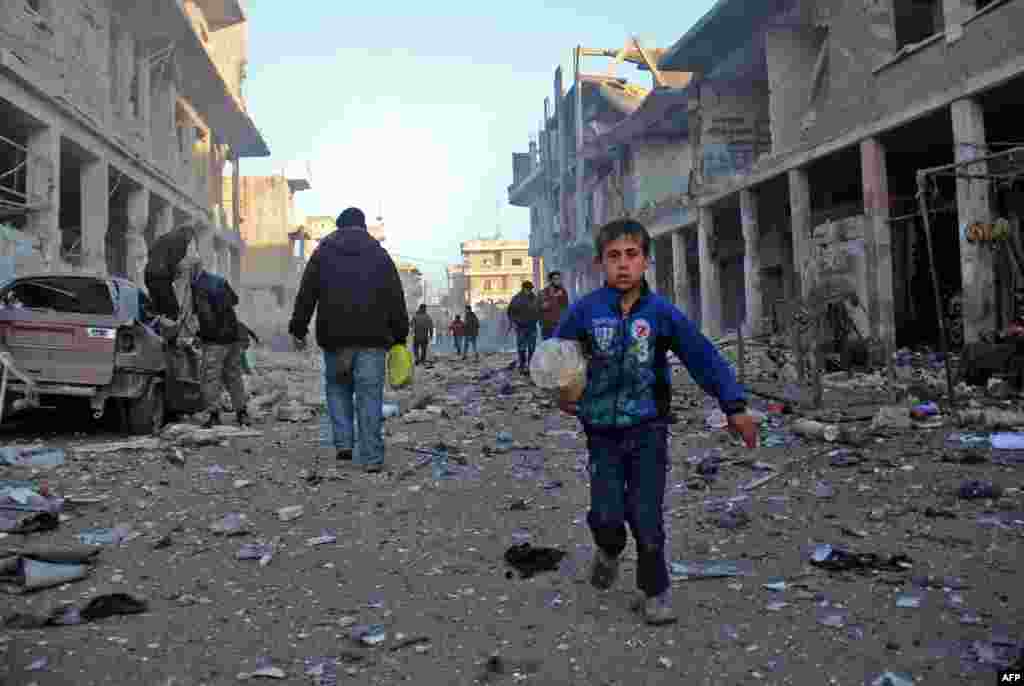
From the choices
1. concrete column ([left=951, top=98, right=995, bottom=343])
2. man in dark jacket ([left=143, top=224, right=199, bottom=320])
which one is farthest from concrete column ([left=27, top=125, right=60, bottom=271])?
concrete column ([left=951, top=98, right=995, bottom=343])

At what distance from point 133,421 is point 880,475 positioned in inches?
251

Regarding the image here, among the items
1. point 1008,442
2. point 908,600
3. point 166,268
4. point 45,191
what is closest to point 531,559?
point 908,600

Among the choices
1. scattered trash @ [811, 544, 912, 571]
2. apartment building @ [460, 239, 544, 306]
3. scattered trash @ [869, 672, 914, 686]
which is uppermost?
apartment building @ [460, 239, 544, 306]

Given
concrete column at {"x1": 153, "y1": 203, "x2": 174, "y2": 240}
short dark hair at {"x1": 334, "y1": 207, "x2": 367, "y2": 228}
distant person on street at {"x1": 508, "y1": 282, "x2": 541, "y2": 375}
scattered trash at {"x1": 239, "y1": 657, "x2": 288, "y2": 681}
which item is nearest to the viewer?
scattered trash at {"x1": 239, "y1": 657, "x2": 288, "y2": 681}

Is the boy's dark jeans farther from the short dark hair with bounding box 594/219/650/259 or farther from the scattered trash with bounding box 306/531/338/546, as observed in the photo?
the scattered trash with bounding box 306/531/338/546

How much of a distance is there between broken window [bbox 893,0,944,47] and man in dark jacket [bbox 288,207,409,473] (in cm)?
1129

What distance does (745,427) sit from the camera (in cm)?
264

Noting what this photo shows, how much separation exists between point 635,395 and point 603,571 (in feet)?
2.50

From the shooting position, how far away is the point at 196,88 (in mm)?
23328

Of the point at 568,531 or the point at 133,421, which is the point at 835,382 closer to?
the point at 568,531

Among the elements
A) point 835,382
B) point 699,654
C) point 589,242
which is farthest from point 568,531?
point 589,242

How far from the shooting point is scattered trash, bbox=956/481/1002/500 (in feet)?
13.9

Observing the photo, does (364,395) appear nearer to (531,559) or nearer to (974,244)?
(531,559)

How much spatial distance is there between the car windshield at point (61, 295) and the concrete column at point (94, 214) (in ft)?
27.6
